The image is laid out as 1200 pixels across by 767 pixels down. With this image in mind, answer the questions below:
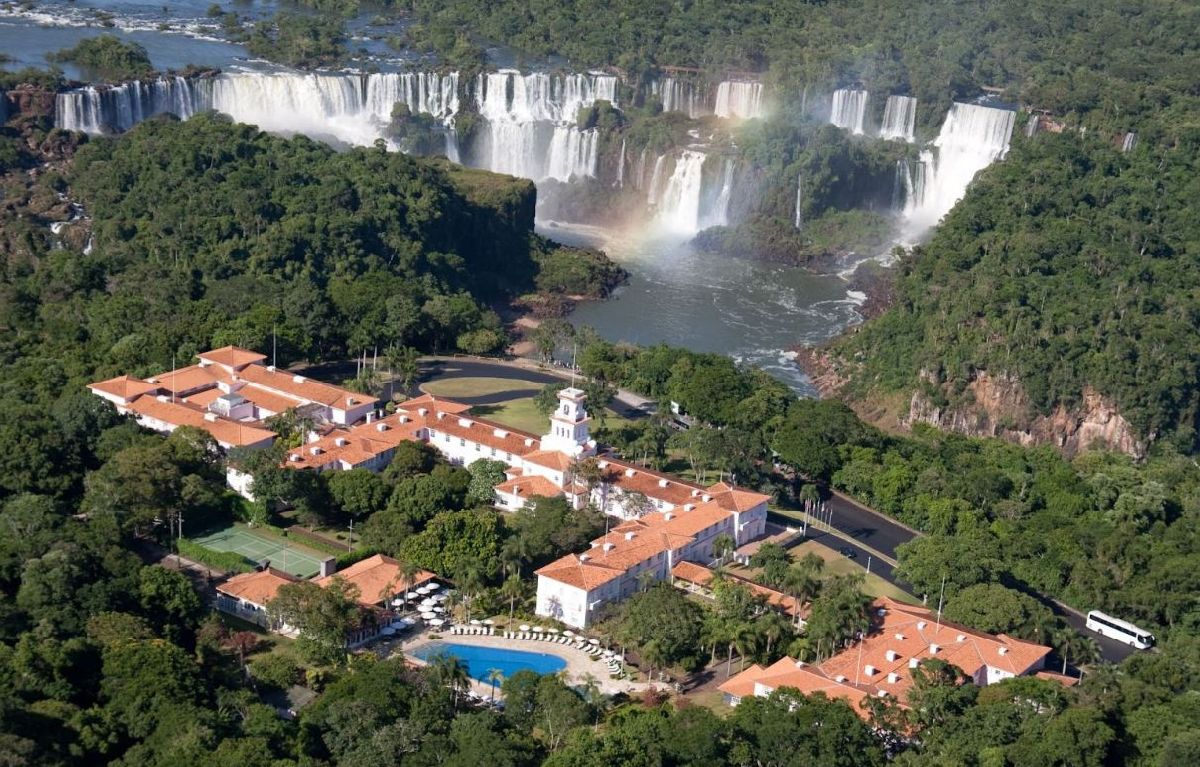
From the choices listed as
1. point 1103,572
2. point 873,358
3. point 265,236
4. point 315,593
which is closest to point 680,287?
point 873,358

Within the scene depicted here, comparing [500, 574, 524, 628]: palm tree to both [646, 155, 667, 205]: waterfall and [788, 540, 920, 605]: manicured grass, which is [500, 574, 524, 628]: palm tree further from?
[646, 155, 667, 205]: waterfall

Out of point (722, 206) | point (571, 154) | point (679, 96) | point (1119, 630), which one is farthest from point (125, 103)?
point (1119, 630)

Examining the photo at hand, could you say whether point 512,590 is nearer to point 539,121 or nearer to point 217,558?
point 217,558

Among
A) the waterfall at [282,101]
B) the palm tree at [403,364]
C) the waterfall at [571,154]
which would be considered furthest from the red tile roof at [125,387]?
the waterfall at [571,154]

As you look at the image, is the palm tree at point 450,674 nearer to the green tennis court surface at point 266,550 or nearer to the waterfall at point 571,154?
the green tennis court surface at point 266,550

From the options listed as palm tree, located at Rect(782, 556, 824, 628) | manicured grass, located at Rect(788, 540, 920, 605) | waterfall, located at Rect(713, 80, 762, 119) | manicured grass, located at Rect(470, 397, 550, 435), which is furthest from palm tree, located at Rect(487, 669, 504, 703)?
waterfall, located at Rect(713, 80, 762, 119)

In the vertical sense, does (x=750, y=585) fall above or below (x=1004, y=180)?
below
